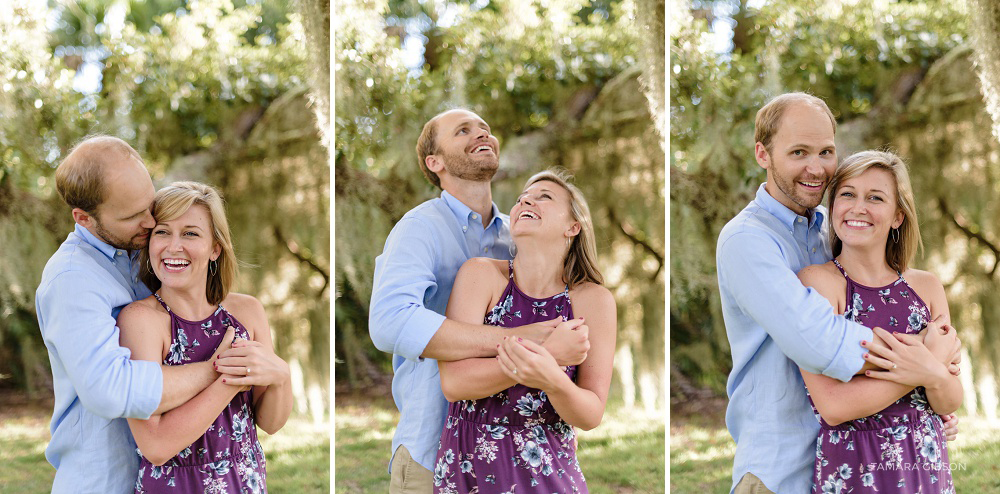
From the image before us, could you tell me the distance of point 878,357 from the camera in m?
2.10

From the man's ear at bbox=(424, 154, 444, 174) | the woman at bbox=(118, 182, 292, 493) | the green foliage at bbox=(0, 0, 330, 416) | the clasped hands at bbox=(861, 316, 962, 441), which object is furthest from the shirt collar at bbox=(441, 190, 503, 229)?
the green foliage at bbox=(0, 0, 330, 416)

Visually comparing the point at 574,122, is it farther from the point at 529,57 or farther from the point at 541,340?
the point at 541,340

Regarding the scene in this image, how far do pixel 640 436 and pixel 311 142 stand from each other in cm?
249

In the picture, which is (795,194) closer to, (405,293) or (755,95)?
(405,293)

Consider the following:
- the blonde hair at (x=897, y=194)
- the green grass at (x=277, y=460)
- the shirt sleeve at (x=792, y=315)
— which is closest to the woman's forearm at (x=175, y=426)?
the shirt sleeve at (x=792, y=315)

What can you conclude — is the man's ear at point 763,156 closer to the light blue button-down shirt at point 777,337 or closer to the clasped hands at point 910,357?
the light blue button-down shirt at point 777,337

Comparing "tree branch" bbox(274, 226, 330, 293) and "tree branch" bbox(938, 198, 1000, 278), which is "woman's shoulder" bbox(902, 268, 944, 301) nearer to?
"tree branch" bbox(938, 198, 1000, 278)

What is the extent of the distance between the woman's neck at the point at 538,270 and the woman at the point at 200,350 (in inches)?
24.8

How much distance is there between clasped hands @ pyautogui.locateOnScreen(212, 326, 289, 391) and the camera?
2092 millimetres

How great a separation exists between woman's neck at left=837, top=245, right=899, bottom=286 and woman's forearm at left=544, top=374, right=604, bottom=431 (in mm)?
720

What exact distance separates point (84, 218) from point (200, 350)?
44cm

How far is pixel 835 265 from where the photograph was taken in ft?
7.55

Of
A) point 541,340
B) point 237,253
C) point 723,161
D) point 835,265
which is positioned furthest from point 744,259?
point 237,253

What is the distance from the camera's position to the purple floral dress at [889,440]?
7.11 feet
